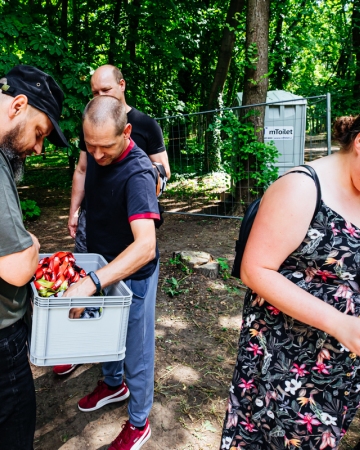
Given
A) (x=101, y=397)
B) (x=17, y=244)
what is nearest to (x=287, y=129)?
(x=101, y=397)

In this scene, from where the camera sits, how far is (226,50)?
10352 mm

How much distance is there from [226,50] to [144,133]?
326 inches

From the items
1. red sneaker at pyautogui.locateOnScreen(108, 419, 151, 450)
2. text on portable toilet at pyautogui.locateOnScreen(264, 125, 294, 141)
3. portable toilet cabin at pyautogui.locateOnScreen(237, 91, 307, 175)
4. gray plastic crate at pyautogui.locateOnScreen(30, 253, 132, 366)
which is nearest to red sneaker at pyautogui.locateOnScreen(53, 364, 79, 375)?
red sneaker at pyautogui.locateOnScreen(108, 419, 151, 450)

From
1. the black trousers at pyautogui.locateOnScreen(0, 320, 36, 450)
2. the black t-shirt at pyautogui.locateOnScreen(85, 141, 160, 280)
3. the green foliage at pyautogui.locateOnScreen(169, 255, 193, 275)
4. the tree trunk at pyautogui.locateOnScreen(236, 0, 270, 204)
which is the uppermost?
the tree trunk at pyautogui.locateOnScreen(236, 0, 270, 204)

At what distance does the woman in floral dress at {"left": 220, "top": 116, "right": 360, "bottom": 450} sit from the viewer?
1293 millimetres

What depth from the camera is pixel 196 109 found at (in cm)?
1522

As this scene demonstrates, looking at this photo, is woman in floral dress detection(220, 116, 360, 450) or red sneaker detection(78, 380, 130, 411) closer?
woman in floral dress detection(220, 116, 360, 450)

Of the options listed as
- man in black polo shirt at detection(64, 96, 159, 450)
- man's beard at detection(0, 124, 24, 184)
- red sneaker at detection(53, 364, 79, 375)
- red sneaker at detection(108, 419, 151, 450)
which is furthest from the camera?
red sneaker at detection(53, 364, 79, 375)

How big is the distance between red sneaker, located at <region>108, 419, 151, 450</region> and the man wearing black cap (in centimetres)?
85

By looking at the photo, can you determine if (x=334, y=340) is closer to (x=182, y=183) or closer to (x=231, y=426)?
(x=231, y=426)

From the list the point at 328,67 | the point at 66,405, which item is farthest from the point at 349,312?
the point at 328,67

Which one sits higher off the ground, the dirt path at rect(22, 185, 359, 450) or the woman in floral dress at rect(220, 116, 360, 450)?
the woman in floral dress at rect(220, 116, 360, 450)

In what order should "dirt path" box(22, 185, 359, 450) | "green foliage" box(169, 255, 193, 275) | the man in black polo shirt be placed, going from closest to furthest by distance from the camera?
1. the man in black polo shirt
2. "dirt path" box(22, 185, 359, 450)
3. "green foliage" box(169, 255, 193, 275)

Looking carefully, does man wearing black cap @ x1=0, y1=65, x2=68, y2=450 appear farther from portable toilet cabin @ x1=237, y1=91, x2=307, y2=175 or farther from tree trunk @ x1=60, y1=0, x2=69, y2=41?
tree trunk @ x1=60, y1=0, x2=69, y2=41
